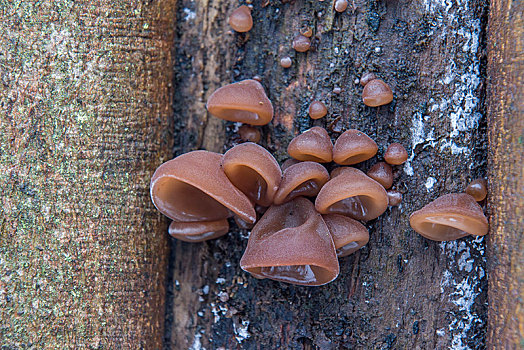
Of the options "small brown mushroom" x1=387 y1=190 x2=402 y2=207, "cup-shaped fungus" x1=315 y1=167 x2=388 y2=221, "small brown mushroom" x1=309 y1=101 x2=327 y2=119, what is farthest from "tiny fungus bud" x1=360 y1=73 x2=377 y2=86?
"small brown mushroom" x1=387 y1=190 x2=402 y2=207

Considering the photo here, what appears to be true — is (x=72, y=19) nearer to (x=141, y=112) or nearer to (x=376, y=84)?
(x=141, y=112)

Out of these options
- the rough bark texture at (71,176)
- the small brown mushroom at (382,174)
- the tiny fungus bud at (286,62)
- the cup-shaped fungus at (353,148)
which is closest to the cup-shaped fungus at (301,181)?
the cup-shaped fungus at (353,148)

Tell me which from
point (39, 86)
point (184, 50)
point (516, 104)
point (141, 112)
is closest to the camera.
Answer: point (516, 104)

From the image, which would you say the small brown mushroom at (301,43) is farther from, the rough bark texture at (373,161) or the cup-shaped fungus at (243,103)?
the cup-shaped fungus at (243,103)

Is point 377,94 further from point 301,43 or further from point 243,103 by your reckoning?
point 243,103

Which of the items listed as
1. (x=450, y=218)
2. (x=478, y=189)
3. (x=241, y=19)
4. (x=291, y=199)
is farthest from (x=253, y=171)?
(x=478, y=189)

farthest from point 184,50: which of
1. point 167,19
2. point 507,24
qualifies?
point 507,24

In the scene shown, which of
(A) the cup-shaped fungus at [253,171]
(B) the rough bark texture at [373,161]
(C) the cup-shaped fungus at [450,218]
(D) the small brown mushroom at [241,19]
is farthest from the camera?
(D) the small brown mushroom at [241,19]
